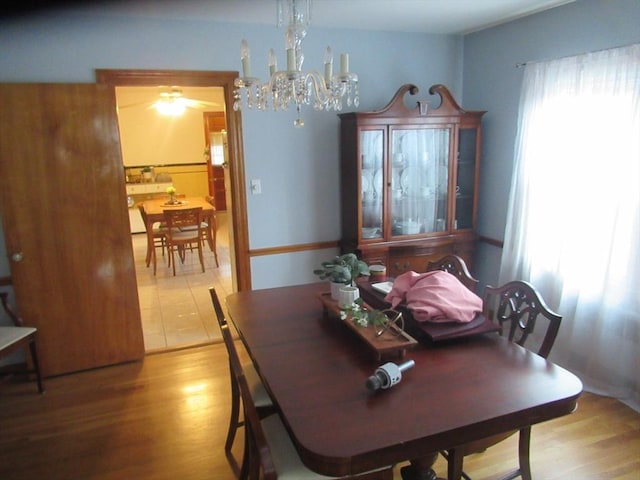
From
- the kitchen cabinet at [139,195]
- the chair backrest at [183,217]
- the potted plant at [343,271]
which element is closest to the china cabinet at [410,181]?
the potted plant at [343,271]

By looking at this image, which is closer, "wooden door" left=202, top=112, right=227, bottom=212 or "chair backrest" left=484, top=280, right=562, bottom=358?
"chair backrest" left=484, top=280, right=562, bottom=358

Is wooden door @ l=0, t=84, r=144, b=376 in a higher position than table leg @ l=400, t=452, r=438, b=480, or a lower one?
higher

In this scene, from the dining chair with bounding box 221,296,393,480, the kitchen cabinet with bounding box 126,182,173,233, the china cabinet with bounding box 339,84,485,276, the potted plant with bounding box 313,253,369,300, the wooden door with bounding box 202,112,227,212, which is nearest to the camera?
the dining chair with bounding box 221,296,393,480

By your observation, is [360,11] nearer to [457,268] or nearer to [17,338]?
[457,268]

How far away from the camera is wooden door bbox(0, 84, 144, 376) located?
2.84 metres

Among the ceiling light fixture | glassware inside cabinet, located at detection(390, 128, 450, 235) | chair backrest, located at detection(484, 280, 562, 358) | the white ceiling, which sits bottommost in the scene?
chair backrest, located at detection(484, 280, 562, 358)

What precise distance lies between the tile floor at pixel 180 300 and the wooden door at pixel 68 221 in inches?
20.8

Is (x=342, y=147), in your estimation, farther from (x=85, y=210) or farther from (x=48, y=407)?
(x=48, y=407)

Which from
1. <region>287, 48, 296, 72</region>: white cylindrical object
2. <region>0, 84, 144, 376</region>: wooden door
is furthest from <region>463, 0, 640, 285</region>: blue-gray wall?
<region>0, 84, 144, 376</region>: wooden door

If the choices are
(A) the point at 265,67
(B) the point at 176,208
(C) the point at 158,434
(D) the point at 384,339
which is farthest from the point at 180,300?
A: (D) the point at 384,339

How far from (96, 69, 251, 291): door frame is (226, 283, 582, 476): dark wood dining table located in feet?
5.15

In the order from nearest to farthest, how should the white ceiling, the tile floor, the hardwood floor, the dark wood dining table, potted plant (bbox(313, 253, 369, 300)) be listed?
the dark wood dining table
potted plant (bbox(313, 253, 369, 300))
the hardwood floor
the white ceiling
the tile floor

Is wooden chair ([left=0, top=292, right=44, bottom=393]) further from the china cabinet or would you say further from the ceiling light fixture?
the ceiling light fixture

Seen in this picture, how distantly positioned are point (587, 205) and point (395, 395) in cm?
205
